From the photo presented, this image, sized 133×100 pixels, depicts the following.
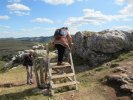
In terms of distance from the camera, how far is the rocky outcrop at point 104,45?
24000 mm

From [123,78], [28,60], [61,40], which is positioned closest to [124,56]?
[123,78]

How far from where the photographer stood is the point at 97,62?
2411 cm

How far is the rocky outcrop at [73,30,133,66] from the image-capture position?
2400 centimetres

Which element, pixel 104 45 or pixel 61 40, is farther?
pixel 104 45

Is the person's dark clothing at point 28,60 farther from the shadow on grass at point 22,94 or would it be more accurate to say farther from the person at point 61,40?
the person at point 61,40

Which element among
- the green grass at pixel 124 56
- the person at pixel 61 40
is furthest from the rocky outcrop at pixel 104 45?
the person at pixel 61 40

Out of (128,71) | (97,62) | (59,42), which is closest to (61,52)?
(59,42)

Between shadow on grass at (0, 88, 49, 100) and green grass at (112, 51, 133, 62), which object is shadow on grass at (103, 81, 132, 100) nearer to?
shadow on grass at (0, 88, 49, 100)

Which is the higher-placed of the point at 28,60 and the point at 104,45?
the point at 104,45

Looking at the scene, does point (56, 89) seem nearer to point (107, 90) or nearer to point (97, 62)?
point (107, 90)

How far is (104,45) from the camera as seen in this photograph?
24094 millimetres

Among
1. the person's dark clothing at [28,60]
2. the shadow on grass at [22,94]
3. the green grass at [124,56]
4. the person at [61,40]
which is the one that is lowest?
the shadow on grass at [22,94]

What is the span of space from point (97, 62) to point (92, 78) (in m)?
6.95

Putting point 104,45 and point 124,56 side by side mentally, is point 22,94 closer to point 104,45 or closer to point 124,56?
point 124,56
